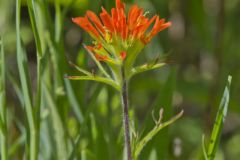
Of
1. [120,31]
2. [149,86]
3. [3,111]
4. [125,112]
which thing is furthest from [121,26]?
[149,86]

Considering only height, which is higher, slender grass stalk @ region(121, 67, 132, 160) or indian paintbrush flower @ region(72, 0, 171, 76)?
indian paintbrush flower @ region(72, 0, 171, 76)

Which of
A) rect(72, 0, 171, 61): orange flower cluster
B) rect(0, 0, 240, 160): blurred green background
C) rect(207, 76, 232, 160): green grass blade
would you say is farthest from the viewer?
rect(0, 0, 240, 160): blurred green background

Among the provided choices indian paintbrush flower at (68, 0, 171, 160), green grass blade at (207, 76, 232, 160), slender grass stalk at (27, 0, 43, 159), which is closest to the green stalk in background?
slender grass stalk at (27, 0, 43, 159)

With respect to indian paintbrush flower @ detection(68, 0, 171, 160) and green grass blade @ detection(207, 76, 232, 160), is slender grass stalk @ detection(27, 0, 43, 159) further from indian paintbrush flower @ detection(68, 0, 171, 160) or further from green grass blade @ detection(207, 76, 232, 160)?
green grass blade @ detection(207, 76, 232, 160)

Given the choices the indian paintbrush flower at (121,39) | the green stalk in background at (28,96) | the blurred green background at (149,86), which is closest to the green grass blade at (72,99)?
the blurred green background at (149,86)

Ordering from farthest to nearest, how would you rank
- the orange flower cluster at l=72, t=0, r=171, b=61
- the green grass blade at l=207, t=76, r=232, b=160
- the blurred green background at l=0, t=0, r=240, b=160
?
the blurred green background at l=0, t=0, r=240, b=160
the green grass blade at l=207, t=76, r=232, b=160
the orange flower cluster at l=72, t=0, r=171, b=61

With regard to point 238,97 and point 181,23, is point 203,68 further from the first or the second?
point 238,97

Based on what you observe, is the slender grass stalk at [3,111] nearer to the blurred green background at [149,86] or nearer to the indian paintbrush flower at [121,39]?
the blurred green background at [149,86]
